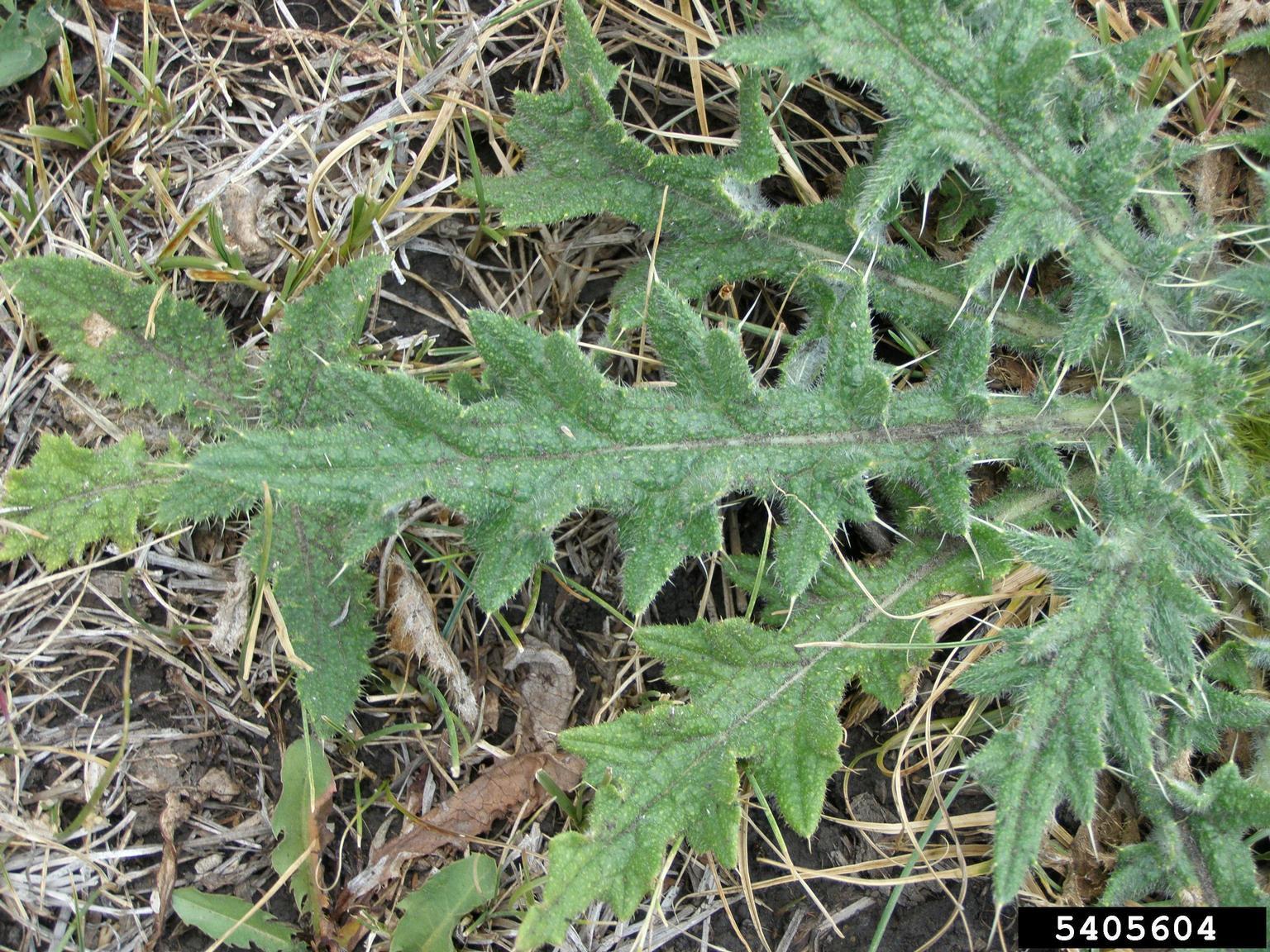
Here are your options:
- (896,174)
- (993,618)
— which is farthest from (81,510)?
(993,618)

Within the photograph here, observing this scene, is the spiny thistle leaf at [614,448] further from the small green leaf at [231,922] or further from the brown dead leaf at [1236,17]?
the brown dead leaf at [1236,17]

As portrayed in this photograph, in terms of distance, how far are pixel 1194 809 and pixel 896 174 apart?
6.03 ft

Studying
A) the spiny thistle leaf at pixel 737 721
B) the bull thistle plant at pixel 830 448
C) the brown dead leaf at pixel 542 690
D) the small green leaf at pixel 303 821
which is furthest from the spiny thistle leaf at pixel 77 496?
the spiny thistle leaf at pixel 737 721

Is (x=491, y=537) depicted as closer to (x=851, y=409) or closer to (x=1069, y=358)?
(x=851, y=409)

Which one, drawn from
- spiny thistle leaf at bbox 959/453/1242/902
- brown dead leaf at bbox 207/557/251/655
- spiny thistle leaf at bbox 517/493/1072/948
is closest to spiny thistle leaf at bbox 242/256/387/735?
brown dead leaf at bbox 207/557/251/655

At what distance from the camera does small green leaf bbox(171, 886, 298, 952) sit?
2.67m

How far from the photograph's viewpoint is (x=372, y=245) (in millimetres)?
2982

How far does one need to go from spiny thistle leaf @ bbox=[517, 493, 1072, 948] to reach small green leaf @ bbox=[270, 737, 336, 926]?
80 centimetres

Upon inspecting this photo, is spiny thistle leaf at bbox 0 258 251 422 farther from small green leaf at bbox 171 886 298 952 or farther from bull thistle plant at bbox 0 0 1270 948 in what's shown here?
small green leaf at bbox 171 886 298 952

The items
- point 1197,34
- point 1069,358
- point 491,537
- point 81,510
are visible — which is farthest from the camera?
point 1197,34

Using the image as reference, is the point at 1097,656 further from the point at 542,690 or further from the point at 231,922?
the point at 231,922

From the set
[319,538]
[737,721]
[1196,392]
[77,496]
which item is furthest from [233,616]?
[1196,392]

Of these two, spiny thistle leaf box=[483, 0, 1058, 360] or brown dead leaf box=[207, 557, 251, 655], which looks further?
brown dead leaf box=[207, 557, 251, 655]

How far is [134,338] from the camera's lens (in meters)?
2.84
